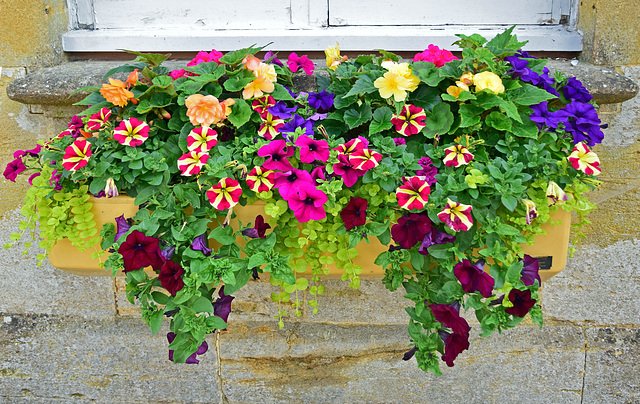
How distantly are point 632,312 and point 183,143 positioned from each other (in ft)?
5.55

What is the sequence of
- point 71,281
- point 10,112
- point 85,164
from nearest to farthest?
point 85,164 → point 10,112 → point 71,281

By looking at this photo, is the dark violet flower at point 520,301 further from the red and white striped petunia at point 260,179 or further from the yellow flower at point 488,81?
the red and white striped petunia at point 260,179

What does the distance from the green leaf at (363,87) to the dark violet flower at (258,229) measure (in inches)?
14.9

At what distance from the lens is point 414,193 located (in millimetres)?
1001

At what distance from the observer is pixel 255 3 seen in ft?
5.45

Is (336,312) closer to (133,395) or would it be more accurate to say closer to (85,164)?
(133,395)

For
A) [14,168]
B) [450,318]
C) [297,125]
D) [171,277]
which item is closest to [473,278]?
[450,318]

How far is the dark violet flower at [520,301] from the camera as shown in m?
0.99

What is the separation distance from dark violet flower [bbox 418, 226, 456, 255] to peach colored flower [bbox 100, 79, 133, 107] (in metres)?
0.82

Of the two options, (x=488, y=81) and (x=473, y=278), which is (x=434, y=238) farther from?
(x=488, y=81)

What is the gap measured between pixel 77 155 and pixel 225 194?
16.1 inches

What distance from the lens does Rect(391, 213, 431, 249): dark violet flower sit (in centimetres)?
102

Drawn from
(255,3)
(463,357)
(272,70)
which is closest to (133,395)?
(463,357)

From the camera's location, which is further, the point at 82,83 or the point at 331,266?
the point at 82,83
